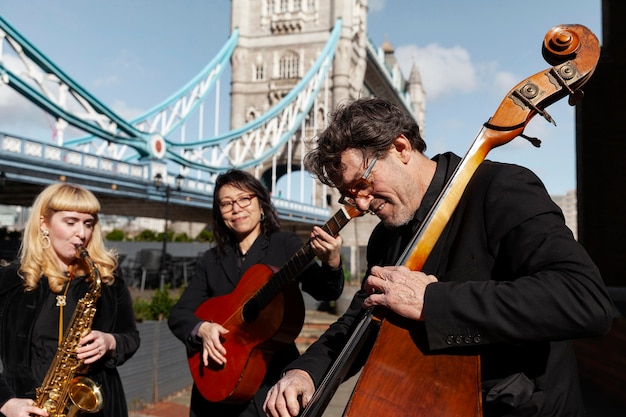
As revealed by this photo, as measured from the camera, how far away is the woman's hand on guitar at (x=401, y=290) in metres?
1.21

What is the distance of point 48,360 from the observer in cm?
239

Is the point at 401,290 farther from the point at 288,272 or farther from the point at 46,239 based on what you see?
the point at 46,239

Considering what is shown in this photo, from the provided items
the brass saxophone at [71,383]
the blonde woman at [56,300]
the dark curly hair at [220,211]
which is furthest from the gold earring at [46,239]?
the dark curly hair at [220,211]

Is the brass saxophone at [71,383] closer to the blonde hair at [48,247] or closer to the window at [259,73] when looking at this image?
the blonde hair at [48,247]

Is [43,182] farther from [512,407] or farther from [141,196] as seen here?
[512,407]

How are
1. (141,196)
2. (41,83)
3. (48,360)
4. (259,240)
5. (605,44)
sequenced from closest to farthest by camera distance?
(48,360) → (259,240) → (605,44) → (41,83) → (141,196)

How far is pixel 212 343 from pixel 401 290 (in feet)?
5.07

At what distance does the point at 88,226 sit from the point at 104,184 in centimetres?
1441

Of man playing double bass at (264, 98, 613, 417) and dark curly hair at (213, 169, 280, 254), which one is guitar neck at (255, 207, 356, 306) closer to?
dark curly hair at (213, 169, 280, 254)

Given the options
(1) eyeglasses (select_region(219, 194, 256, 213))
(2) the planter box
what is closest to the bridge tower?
(2) the planter box

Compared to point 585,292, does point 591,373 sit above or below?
below

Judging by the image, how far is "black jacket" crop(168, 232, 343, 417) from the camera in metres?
2.54

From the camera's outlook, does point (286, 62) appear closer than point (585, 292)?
No

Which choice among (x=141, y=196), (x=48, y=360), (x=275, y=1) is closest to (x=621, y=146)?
(x=48, y=360)
